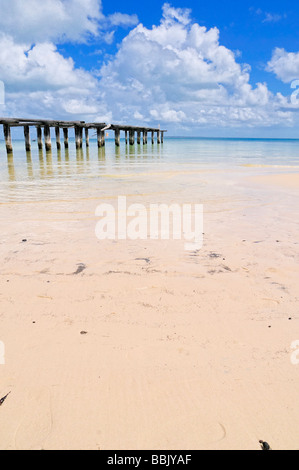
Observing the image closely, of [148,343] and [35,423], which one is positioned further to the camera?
[148,343]

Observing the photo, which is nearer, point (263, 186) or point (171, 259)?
point (171, 259)

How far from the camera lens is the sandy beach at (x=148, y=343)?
1873 mm

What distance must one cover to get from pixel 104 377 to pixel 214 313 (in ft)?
4.24

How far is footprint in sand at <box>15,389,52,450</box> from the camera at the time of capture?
178 centimetres

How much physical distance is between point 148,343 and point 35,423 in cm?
102

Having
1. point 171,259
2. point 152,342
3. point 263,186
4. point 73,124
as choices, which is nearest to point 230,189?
point 263,186

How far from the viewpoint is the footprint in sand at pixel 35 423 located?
1.78m

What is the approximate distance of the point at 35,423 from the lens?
1.89 m

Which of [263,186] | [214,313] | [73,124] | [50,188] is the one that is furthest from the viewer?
[73,124]

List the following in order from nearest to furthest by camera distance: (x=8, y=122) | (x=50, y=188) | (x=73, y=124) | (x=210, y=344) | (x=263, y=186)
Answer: (x=210, y=344)
(x=50, y=188)
(x=263, y=186)
(x=8, y=122)
(x=73, y=124)

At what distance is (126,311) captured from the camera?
10.1 ft

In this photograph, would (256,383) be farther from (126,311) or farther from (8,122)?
(8,122)

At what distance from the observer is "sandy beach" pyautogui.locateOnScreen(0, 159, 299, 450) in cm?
187

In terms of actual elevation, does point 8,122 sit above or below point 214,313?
above
